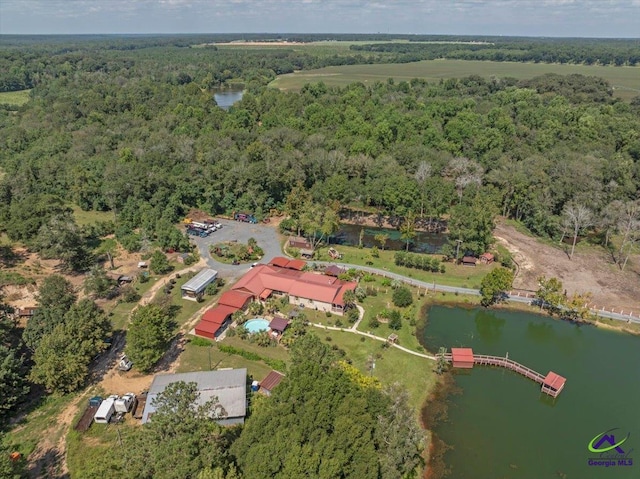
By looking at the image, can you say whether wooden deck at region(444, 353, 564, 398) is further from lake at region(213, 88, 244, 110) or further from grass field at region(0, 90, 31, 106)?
grass field at region(0, 90, 31, 106)

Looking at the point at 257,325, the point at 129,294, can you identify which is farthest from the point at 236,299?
the point at 129,294

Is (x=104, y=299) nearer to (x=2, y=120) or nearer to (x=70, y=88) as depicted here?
(x=2, y=120)

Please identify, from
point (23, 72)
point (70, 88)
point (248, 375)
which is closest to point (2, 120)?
point (70, 88)

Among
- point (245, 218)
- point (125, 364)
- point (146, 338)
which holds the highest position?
point (146, 338)

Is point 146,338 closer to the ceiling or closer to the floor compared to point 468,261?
closer to the ceiling

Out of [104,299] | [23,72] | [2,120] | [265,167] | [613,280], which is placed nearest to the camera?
[104,299]

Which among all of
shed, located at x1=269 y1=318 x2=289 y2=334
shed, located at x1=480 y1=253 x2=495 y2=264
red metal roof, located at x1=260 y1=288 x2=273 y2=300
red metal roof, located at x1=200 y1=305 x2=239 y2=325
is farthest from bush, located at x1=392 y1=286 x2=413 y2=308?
red metal roof, located at x1=200 y1=305 x2=239 y2=325

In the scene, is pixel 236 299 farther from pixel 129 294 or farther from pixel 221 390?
pixel 221 390
